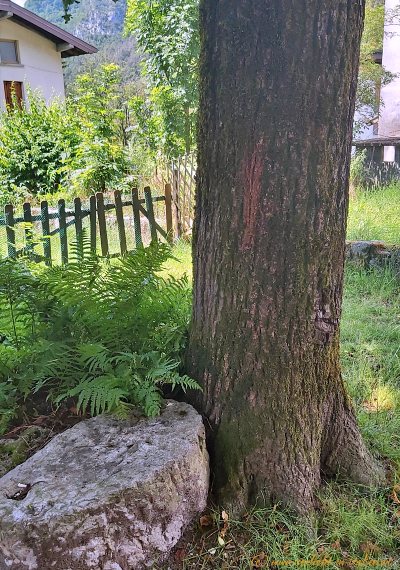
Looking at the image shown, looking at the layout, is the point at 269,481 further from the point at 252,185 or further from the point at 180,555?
the point at 252,185

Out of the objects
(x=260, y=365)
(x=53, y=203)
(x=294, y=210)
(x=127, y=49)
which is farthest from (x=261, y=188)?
(x=127, y=49)

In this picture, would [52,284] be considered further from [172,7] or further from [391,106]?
[391,106]

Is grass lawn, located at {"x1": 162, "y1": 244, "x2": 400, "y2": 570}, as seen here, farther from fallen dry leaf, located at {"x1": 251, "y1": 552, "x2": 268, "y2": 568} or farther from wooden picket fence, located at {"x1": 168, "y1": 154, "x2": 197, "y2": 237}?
wooden picket fence, located at {"x1": 168, "y1": 154, "x2": 197, "y2": 237}

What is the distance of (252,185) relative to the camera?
196 centimetres

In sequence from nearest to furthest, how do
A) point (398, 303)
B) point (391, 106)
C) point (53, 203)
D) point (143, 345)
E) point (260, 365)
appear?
point (260, 365), point (143, 345), point (398, 303), point (53, 203), point (391, 106)

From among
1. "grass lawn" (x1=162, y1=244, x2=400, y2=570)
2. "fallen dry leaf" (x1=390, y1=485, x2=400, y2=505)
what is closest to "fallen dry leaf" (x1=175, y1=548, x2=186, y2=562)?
"grass lawn" (x1=162, y1=244, x2=400, y2=570)

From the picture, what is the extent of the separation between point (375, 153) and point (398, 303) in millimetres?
7248

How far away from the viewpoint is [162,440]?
6.55 feet

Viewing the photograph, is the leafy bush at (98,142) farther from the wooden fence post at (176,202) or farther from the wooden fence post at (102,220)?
the wooden fence post at (102,220)

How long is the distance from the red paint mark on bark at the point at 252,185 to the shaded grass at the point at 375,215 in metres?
4.25

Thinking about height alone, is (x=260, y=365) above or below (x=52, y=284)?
below

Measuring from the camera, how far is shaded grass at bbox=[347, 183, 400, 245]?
20.9 feet

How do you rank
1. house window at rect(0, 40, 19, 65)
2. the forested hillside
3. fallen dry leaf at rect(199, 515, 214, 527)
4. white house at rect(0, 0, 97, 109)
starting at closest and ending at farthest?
fallen dry leaf at rect(199, 515, 214, 527)
white house at rect(0, 0, 97, 109)
house window at rect(0, 40, 19, 65)
the forested hillside

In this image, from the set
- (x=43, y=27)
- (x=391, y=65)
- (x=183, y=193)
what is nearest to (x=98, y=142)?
(x=183, y=193)
